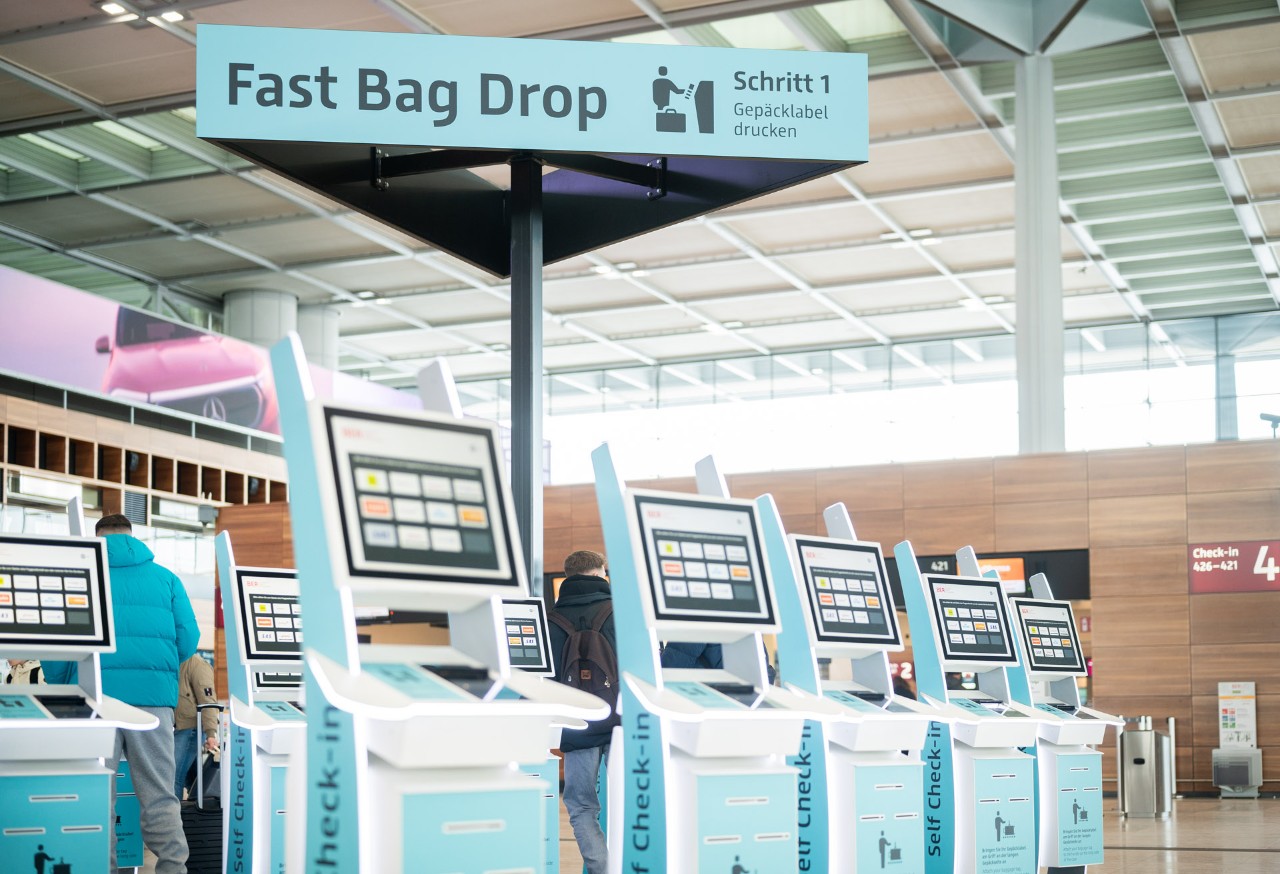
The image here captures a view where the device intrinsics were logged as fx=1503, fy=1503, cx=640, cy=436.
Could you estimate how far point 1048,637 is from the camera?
8.68m

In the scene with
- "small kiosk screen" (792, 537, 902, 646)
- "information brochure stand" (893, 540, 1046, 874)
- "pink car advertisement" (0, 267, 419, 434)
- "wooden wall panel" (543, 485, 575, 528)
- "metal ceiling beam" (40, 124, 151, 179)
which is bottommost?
"information brochure stand" (893, 540, 1046, 874)

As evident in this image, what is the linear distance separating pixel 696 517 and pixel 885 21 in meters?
9.77

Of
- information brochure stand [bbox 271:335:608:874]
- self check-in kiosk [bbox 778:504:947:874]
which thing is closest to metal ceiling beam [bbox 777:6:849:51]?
self check-in kiosk [bbox 778:504:947:874]

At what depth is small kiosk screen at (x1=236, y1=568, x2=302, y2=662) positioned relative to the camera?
6.32m

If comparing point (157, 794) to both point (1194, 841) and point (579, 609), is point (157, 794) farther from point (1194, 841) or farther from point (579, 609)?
point (1194, 841)

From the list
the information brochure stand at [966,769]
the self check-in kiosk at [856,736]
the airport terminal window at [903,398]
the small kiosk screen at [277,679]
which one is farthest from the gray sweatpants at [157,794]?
the airport terminal window at [903,398]

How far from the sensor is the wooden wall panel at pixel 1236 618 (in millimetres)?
12750

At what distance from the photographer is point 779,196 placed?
1688cm

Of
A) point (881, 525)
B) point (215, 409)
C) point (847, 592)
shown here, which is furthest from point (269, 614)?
point (215, 409)

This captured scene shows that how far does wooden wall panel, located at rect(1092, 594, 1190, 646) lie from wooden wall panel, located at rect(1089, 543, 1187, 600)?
70 mm

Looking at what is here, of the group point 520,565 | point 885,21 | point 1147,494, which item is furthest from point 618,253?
point 520,565

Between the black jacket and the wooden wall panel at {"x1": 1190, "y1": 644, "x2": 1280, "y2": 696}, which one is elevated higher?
the black jacket

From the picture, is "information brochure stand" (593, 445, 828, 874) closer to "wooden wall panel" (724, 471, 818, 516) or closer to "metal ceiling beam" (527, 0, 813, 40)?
"metal ceiling beam" (527, 0, 813, 40)

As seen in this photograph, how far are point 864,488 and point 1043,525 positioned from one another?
182cm
